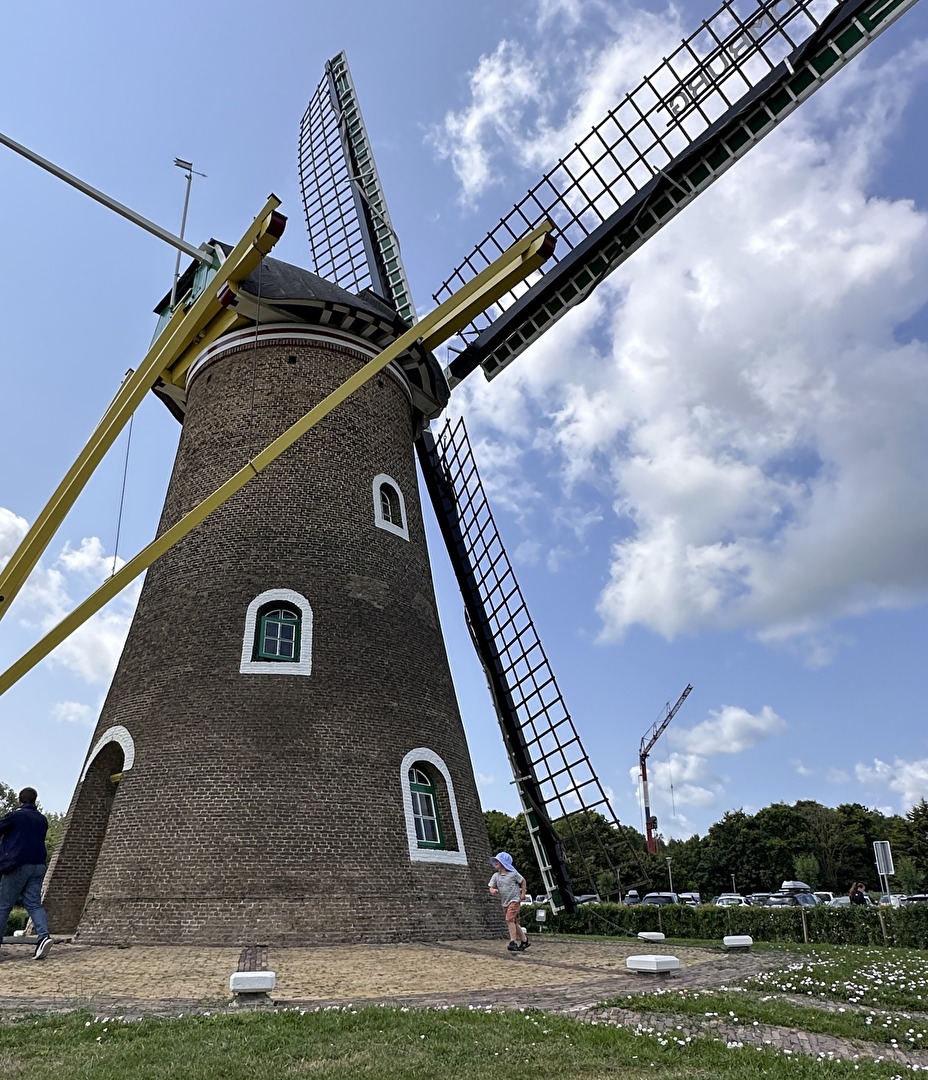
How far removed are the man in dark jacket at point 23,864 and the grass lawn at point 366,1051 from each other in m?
3.44

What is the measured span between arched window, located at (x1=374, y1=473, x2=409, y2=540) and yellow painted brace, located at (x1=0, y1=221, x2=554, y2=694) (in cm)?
341

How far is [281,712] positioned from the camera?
38.3 ft

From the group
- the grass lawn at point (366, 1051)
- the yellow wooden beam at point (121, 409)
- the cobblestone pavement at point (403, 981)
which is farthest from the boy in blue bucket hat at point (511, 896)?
the yellow wooden beam at point (121, 409)

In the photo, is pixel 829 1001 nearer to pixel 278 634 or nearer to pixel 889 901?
pixel 278 634

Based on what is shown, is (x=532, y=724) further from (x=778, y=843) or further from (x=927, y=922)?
(x=778, y=843)

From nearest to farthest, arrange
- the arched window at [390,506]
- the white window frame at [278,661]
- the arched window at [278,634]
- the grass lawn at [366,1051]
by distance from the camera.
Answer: the grass lawn at [366,1051]
the white window frame at [278,661]
the arched window at [278,634]
the arched window at [390,506]

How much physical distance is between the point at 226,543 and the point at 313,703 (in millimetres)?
3065

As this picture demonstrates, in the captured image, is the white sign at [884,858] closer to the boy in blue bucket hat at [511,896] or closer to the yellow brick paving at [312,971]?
the yellow brick paving at [312,971]

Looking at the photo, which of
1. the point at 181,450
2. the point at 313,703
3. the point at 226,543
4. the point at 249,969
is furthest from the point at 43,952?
the point at 181,450

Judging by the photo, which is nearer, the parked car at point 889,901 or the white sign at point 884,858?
the parked car at point 889,901

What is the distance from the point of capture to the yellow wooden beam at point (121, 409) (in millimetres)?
8398

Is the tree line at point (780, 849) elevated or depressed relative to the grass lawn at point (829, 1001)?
elevated

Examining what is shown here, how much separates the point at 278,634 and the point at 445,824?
3.81 m

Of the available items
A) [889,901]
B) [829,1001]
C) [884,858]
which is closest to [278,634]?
[829,1001]
